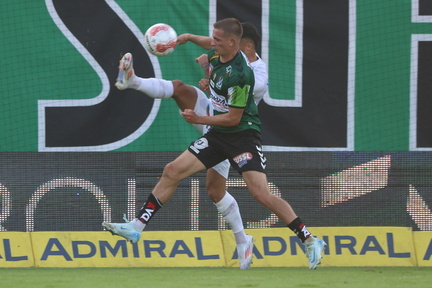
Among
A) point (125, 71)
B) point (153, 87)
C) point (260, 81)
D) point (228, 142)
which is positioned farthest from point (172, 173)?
point (260, 81)

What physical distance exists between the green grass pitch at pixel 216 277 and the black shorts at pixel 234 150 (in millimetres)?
888

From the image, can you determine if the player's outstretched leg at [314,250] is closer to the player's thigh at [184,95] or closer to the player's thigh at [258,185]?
the player's thigh at [258,185]

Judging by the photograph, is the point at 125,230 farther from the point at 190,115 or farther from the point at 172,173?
the point at 190,115

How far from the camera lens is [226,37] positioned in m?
7.39

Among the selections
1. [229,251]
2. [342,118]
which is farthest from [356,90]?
A: [229,251]

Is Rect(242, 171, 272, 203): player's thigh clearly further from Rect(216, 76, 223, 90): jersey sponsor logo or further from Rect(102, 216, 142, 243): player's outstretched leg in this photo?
Rect(102, 216, 142, 243): player's outstretched leg

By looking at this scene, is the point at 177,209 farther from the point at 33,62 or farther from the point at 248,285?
the point at 248,285

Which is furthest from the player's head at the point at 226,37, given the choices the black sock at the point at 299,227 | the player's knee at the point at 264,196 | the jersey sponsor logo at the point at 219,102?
the black sock at the point at 299,227

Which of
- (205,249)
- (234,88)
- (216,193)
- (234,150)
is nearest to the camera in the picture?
(234,88)

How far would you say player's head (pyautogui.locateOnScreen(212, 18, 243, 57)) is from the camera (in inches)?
291

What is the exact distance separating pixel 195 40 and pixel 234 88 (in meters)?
0.97

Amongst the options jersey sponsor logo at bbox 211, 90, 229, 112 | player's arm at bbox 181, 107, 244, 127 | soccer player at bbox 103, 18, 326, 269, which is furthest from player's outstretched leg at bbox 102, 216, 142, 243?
jersey sponsor logo at bbox 211, 90, 229, 112

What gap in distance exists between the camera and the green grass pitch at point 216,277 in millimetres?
6570

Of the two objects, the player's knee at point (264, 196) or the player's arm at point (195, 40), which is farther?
the player's arm at point (195, 40)
